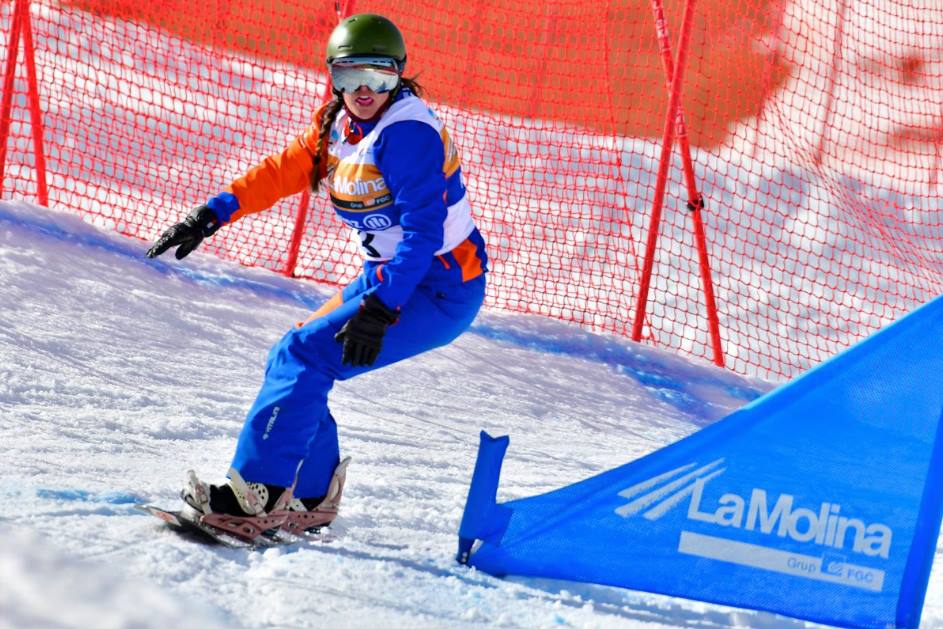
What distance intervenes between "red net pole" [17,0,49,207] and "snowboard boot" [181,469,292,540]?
416 cm

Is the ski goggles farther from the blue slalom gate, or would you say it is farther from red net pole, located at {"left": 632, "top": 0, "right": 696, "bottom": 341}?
red net pole, located at {"left": 632, "top": 0, "right": 696, "bottom": 341}

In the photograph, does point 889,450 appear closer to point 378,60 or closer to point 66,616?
point 378,60

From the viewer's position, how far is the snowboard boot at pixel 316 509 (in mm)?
3156

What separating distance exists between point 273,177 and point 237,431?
1.24 meters

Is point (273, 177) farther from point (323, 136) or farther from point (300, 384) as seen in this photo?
point (300, 384)

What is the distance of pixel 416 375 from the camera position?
5.50 meters

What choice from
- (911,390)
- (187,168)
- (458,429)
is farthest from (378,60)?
(187,168)

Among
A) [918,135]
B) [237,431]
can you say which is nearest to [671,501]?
[237,431]

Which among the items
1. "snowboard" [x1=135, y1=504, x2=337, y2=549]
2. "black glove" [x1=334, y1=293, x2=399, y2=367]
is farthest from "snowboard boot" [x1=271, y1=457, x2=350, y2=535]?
"black glove" [x1=334, y1=293, x2=399, y2=367]

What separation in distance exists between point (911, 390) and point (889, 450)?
159mm

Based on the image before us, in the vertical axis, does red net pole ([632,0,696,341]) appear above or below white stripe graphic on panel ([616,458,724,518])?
above

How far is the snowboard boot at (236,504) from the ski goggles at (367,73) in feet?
3.55

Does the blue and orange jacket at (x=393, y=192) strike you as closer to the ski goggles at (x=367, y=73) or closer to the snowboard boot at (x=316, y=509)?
the ski goggles at (x=367, y=73)

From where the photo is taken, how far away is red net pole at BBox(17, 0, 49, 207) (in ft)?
21.1
